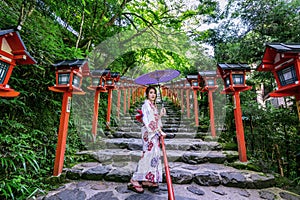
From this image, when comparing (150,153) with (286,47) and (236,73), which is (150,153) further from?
(236,73)

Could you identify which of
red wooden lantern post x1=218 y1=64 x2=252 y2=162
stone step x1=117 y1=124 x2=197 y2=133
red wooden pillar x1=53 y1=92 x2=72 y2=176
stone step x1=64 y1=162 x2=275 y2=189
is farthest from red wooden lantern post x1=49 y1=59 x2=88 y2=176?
red wooden lantern post x1=218 y1=64 x2=252 y2=162

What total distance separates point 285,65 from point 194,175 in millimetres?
2109

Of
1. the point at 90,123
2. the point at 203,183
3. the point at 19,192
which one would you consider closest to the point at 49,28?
the point at 90,123

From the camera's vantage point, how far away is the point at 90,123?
14.2 ft

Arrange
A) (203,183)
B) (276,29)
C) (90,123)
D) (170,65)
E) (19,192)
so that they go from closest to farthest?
(19,192)
(203,183)
(276,29)
(90,123)
(170,65)

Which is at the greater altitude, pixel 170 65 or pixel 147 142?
pixel 170 65

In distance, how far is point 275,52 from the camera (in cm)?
199

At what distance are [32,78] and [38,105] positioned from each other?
513 mm

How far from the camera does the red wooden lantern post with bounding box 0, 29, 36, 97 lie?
5.25 ft

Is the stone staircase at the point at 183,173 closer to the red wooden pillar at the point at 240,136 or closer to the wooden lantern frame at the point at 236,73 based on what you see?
the red wooden pillar at the point at 240,136

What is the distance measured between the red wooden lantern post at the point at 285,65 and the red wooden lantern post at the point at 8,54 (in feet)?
9.97

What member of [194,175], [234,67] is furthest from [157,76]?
[194,175]

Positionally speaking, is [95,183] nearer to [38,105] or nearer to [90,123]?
[38,105]

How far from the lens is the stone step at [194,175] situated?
2.43 m
